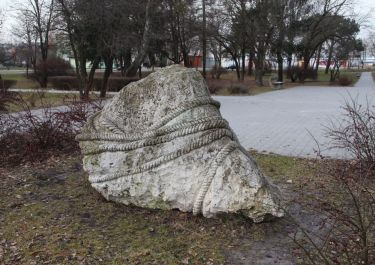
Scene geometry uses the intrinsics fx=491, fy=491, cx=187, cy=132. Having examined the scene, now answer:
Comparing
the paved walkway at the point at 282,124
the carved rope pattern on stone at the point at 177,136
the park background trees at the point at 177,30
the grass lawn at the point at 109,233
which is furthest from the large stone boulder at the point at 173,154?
the park background trees at the point at 177,30

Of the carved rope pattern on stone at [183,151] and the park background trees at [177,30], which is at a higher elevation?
the park background trees at [177,30]

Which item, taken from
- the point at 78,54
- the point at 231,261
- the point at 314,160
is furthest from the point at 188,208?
the point at 78,54

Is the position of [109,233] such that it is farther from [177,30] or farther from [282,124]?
[177,30]

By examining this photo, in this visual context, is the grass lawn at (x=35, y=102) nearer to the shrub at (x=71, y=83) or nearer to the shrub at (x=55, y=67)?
the shrub at (x=71, y=83)

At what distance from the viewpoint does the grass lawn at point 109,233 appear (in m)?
3.93

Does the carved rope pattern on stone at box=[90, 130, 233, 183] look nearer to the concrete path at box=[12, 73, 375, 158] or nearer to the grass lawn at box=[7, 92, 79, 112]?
the concrete path at box=[12, 73, 375, 158]

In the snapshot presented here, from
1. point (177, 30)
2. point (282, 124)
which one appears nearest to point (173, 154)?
point (282, 124)

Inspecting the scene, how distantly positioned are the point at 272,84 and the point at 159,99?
26.9m

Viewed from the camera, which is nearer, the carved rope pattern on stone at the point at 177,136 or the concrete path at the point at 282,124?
the carved rope pattern on stone at the point at 177,136

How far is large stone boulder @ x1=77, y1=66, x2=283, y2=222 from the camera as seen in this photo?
4340 millimetres

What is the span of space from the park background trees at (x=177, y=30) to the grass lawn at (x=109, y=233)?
14.5 meters

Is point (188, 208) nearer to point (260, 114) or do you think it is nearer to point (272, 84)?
point (260, 114)

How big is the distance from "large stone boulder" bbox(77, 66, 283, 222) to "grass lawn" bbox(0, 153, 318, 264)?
0.15 metres

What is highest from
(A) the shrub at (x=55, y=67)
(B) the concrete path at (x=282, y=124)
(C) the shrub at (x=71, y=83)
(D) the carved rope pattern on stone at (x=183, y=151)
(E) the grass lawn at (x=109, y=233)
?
(A) the shrub at (x=55, y=67)
